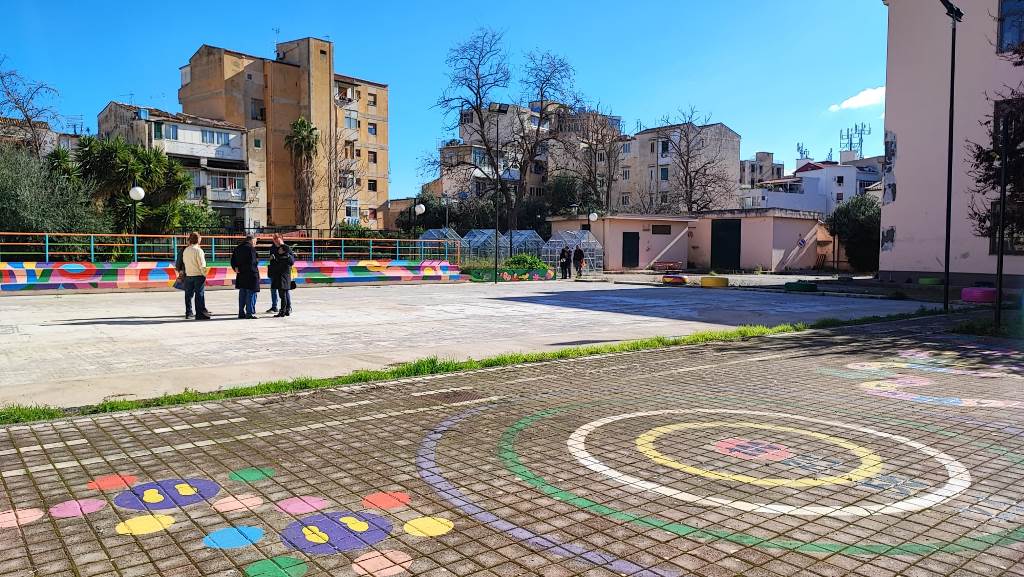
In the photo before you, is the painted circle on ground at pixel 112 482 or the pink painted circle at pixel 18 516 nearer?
the pink painted circle at pixel 18 516

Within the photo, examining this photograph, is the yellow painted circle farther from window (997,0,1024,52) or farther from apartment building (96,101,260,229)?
apartment building (96,101,260,229)

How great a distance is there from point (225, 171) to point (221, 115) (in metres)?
8.31

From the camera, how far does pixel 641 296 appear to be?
23953mm

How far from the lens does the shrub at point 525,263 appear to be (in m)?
34.8

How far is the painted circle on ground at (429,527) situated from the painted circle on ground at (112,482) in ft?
6.38

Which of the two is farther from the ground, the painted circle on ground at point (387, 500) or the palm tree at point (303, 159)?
the palm tree at point (303, 159)

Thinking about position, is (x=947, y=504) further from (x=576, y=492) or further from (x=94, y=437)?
(x=94, y=437)

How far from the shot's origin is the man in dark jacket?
49.2ft

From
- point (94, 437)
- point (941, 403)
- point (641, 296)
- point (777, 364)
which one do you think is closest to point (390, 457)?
point (94, 437)

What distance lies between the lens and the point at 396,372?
8.62 m

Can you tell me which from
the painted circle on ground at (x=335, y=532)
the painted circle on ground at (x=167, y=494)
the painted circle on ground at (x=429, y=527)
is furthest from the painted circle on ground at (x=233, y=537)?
the painted circle on ground at (x=429, y=527)

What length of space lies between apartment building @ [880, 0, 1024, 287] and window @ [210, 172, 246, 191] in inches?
1924

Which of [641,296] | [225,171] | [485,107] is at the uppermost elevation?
[485,107]

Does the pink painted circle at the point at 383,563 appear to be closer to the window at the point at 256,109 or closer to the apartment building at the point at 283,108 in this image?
the apartment building at the point at 283,108
